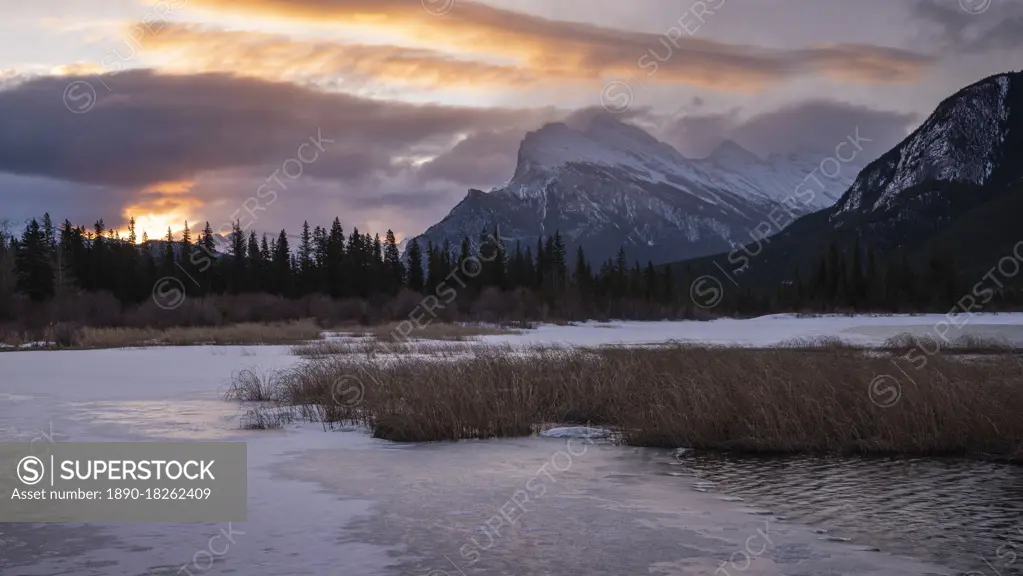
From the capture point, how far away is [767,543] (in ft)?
28.7

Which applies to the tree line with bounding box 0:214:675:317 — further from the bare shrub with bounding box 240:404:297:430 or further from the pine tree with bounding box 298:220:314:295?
the bare shrub with bounding box 240:404:297:430

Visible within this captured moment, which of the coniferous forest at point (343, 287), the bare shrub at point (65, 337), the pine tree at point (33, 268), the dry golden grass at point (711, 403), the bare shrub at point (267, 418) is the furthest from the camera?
the pine tree at point (33, 268)

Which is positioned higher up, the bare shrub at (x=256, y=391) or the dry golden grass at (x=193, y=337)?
the dry golden grass at (x=193, y=337)

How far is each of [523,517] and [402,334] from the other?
3729cm

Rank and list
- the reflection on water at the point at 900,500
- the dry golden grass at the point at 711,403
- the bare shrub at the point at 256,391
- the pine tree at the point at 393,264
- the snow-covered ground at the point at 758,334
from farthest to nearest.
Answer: the pine tree at the point at 393,264
the snow-covered ground at the point at 758,334
the bare shrub at the point at 256,391
the dry golden grass at the point at 711,403
the reflection on water at the point at 900,500

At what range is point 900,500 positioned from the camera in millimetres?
10859

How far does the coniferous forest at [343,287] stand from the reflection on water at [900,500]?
165 ft

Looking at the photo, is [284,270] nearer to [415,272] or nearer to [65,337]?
[415,272]

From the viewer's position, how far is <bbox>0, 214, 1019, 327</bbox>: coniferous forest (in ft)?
213

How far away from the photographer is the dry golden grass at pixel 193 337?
138ft

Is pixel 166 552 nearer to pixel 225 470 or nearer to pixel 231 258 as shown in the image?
pixel 225 470

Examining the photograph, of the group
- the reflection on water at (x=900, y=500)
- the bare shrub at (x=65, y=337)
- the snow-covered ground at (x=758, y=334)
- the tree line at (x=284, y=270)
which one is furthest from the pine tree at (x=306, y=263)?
the reflection on water at (x=900, y=500)

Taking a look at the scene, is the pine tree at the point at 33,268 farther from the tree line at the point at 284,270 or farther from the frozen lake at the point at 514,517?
the frozen lake at the point at 514,517

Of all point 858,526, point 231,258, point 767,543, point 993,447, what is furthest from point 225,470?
point 231,258
